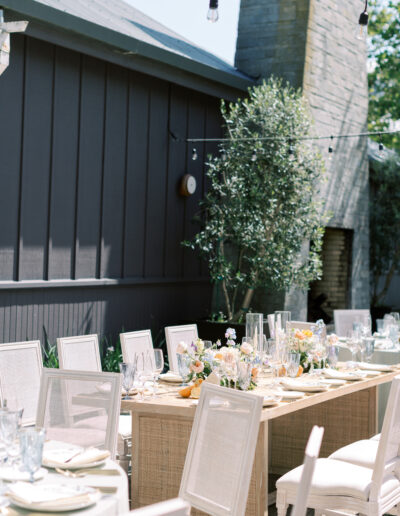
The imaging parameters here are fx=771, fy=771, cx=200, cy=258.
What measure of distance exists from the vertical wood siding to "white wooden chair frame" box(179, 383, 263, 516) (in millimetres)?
4055

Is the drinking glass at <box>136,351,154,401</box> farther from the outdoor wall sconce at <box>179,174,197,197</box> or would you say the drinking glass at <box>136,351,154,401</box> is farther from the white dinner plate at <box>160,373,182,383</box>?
the outdoor wall sconce at <box>179,174,197,197</box>

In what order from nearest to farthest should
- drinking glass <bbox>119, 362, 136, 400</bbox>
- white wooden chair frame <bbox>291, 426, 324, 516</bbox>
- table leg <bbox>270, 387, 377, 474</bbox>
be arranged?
1. white wooden chair frame <bbox>291, 426, 324, 516</bbox>
2. drinking glass <bbox>119, 362, 136, 400</bbox>
3. table leg <bbox>270, 387, 377, 474</bbox>

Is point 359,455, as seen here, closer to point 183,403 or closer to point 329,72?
point 183,403

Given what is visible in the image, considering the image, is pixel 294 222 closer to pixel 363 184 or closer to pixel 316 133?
pixel 316 133

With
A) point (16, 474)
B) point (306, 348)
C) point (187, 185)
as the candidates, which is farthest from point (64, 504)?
point (187, 185)

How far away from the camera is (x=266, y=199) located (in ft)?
28.8

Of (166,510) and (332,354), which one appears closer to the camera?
(166,510)

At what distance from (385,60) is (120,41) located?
545 inches

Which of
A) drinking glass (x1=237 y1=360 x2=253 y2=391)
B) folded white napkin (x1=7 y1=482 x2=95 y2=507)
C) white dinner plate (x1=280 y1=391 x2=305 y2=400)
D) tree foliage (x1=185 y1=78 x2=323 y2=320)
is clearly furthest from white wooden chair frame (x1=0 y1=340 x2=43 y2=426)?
tree foliage (x1=185 y1=78 x2=323 y2=320)

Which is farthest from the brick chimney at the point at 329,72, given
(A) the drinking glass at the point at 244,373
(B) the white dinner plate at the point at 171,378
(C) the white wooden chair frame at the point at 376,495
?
(C) the white wooden chair frame at the point at 376,495

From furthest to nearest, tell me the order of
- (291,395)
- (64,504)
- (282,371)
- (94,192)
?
(94,192) < (282,371) < (291,395) < (64,504)

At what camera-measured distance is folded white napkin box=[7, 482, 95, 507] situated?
2.39 meters

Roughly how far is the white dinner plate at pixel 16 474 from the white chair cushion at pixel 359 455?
211cm

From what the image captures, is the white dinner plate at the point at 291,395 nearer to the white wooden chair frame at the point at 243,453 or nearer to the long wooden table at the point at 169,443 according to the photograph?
the long wooden table at the point at 169,443
